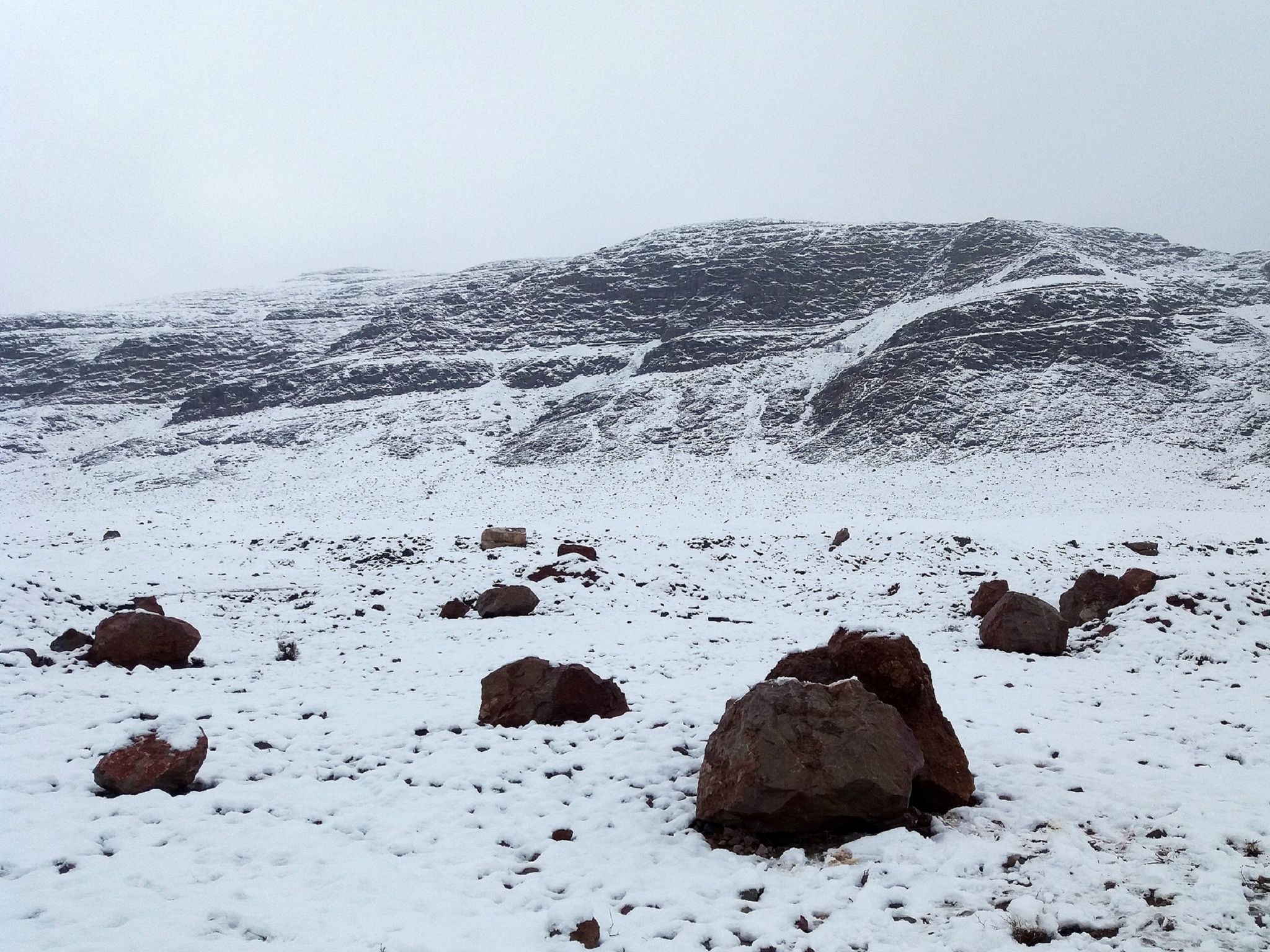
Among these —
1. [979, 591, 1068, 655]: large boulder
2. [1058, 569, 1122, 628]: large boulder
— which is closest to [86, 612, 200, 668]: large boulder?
[979, 591, 1068, 655]: large boulder

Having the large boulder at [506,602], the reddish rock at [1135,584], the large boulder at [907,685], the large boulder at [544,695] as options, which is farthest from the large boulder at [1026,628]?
the large boulder at [506,602]

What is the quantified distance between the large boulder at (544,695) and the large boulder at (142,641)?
21.5 ft

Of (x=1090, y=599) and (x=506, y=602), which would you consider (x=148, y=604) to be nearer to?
(x=506, y=602)

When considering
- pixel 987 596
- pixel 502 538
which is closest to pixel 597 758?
pixel 987 596

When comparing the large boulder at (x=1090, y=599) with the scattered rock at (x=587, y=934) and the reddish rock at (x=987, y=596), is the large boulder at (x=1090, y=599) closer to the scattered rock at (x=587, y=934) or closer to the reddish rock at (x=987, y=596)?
the reddish rock at (x=987, y=596)

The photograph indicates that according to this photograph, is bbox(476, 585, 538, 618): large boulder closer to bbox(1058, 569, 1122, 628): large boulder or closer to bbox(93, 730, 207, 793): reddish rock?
bbox(93, 730, 207, 793): reddish rock

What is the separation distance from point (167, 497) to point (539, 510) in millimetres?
29020

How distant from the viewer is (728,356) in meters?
68.7

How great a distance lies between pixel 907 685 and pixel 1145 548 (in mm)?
18725

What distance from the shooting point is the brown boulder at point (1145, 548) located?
21281mm

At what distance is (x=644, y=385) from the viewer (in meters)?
64.1

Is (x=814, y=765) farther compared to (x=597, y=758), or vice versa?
(x=597, y=758)

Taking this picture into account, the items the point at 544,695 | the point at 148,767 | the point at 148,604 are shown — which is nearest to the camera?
the point at 148,767

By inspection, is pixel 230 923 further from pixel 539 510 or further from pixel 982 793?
pixel 539 510
